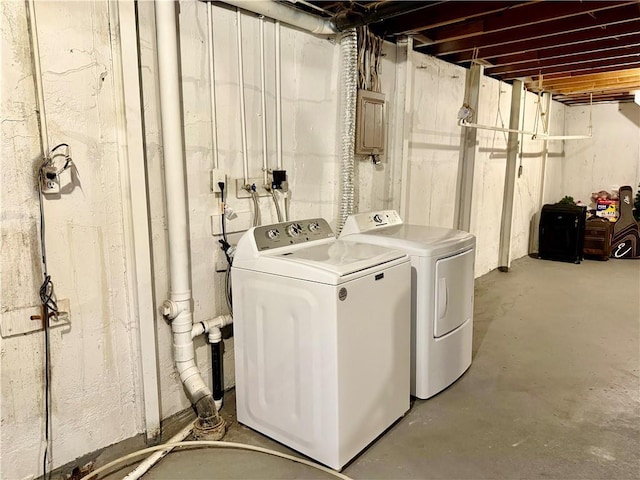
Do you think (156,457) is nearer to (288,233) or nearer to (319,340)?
(319,340)

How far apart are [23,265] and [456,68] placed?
4.05 metres

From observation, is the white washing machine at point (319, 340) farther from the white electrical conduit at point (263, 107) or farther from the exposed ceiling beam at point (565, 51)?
the exposed ceiling beam at point (565, 51)

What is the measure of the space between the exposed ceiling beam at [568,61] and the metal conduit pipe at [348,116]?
7.91 feet

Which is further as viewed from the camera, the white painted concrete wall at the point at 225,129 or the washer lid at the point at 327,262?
the white painted concrete wall at the point at 225,129

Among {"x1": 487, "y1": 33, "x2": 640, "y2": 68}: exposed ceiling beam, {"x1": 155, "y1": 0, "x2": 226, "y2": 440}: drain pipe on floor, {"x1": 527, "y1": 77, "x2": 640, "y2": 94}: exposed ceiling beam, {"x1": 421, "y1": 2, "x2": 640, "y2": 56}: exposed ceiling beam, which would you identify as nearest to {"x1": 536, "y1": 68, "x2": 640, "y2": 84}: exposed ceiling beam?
{"x1": 527, "y1": 77, "x2": 640, "y2": 94}: exposed ceiling beam

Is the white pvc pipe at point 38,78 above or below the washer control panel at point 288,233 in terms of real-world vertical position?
above

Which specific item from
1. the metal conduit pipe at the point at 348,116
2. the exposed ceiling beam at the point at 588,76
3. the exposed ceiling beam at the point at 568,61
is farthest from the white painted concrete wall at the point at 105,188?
the exposed ceiling beam at the point at 588,76

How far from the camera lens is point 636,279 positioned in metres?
5.22

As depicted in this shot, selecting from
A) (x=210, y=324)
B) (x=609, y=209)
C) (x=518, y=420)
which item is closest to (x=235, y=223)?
(x=210, y=324)

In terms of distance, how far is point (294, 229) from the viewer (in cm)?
240

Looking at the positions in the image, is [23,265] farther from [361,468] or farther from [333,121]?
[333,121]

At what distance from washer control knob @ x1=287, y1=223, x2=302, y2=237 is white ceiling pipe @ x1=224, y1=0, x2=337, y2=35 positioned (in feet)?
3.79

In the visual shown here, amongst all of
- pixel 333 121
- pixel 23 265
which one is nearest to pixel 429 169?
pixel 333 121

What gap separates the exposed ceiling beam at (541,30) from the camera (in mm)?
2963
